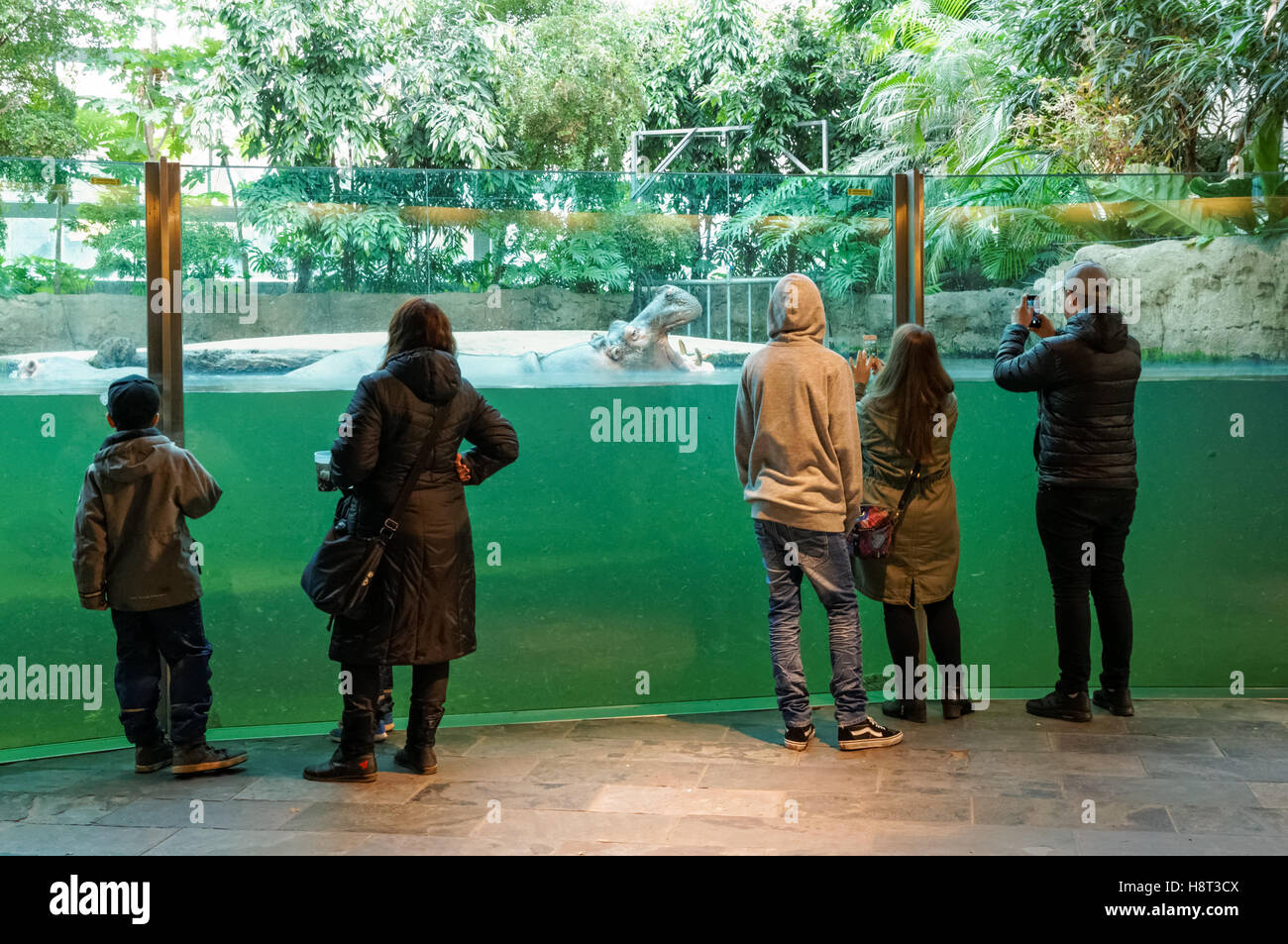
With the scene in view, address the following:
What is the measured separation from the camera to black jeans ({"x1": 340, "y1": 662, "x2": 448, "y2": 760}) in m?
4.06

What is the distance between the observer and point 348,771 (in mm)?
4137

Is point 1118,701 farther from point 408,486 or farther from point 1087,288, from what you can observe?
point 408,486

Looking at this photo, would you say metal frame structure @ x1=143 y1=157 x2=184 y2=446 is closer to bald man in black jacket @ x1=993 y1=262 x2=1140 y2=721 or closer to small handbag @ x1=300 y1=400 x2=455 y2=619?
small handbag @ x1=300 y1=400 x2=455 y2=619

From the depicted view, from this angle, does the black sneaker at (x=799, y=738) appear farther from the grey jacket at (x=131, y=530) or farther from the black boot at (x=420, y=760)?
the grey jacket at (x=131, y=530)

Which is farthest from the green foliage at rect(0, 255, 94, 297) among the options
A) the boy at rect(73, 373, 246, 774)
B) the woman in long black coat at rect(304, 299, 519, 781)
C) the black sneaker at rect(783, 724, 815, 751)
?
the black sneaker at rect(783, 724, 815, 751)

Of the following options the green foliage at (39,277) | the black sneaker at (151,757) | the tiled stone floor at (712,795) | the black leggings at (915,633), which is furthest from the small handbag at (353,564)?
the black leggings at (915,633)

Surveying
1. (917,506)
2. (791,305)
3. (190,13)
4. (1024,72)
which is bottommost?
(917,506)

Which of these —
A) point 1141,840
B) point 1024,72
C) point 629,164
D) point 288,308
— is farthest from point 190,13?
point 1141,840

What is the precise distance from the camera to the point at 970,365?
17.2 ft

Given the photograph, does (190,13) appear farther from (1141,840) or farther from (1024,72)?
(1141,840)

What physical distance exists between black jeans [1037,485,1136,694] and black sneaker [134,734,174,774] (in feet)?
11.1

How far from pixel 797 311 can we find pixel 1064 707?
6.35 ft

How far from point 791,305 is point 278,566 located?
223cm

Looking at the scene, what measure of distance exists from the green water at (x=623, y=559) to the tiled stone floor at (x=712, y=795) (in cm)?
27
